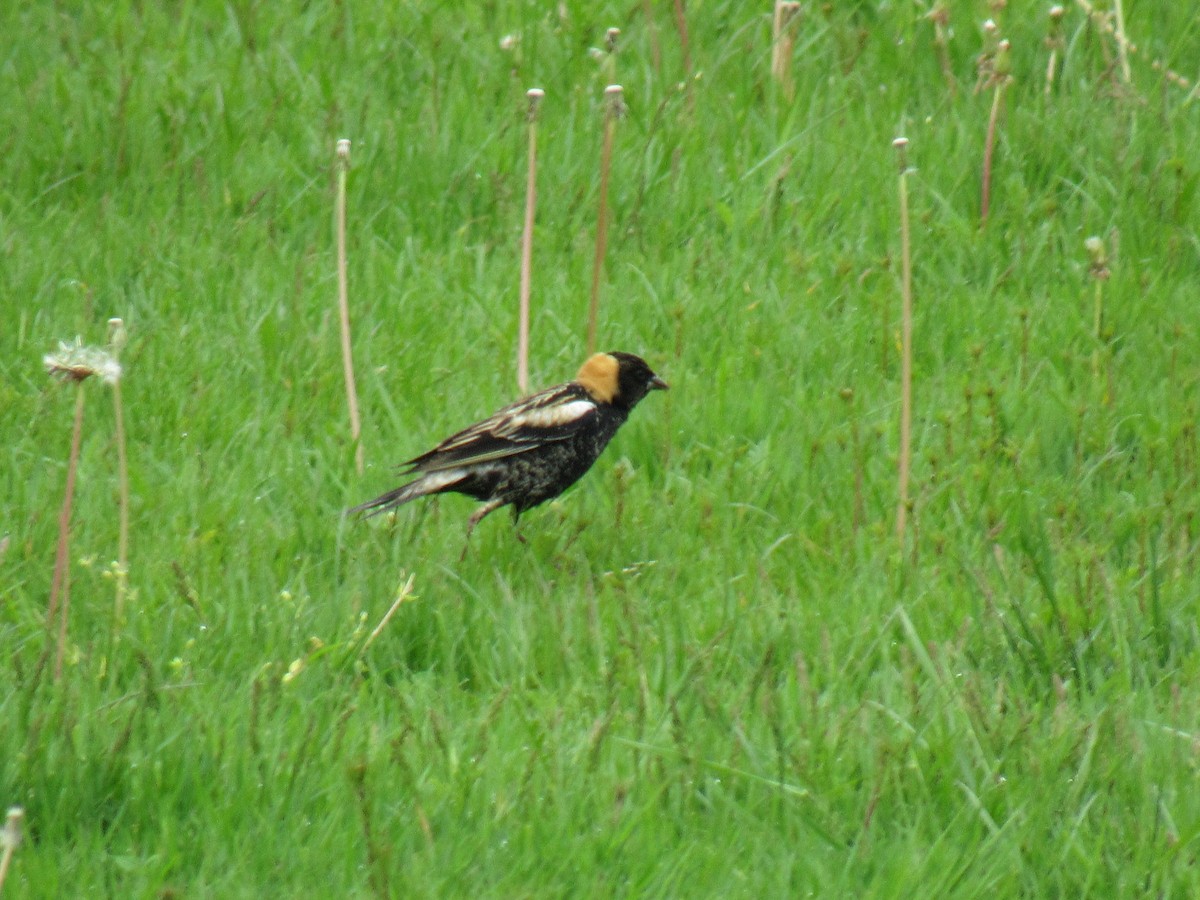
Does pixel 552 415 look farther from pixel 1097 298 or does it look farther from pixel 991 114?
pixel 991 114

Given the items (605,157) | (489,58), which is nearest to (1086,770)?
(605,157)

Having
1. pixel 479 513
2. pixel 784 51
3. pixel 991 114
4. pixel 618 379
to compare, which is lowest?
pixel 479 513

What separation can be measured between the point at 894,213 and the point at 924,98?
1.08 metres

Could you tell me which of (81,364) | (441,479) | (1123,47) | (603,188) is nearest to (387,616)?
(81,364)

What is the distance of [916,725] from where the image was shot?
4.40 m

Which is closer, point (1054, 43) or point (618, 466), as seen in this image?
point (618, 466)

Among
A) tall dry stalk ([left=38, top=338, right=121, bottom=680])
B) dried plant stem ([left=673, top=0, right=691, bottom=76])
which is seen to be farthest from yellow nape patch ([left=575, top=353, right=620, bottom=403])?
dried plant stem ([left=673, top=0, right=691, bottom=76])

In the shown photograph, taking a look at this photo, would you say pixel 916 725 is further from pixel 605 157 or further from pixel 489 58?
pixel 489 58

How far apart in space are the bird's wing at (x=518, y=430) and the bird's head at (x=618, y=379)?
0.08 m

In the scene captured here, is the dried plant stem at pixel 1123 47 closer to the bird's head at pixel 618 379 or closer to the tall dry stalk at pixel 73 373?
the bird's head at pixel 618 379

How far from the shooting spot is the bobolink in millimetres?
5938

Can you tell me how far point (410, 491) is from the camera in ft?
19.3

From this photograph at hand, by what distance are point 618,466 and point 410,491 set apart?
0.71 metres

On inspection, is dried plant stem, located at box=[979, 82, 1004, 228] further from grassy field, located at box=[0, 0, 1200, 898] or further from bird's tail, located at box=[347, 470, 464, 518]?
bird's tail, located at box=[347, 470, 464, 518]
